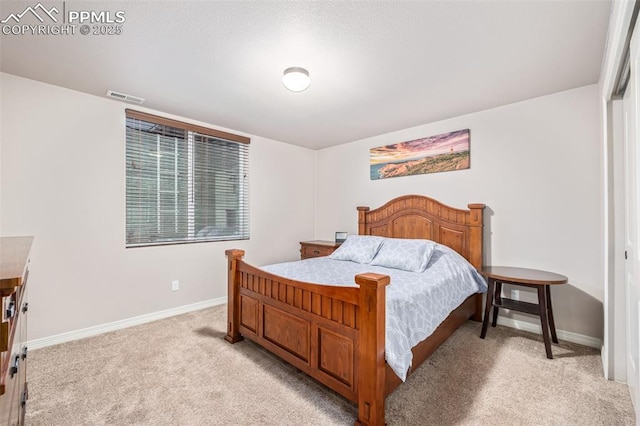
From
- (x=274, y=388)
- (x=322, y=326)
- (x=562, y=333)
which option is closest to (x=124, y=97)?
(x=322, y=326)

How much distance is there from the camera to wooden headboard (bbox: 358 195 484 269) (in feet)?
10.1

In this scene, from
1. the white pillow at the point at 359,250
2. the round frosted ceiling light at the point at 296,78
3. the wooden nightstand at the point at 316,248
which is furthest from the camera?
the wooden nightstand at the point at 316,248

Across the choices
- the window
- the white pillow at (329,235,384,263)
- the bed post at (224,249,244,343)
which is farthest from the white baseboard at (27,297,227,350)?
the white pillow at (329,235,384,263)

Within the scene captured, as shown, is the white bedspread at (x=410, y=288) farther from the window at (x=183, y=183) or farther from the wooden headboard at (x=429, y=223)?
the window at (x=183, y=183)

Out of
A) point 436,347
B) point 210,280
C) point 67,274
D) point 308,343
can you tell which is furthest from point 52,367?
point 436,347

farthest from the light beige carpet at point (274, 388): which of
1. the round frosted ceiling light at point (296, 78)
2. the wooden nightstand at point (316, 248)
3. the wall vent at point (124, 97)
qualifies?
the wall vent at point (124, 97)

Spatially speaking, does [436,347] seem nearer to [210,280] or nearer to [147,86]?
[210,280]

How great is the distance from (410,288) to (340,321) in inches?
25.6

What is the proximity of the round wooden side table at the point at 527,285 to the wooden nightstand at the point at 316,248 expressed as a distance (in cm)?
186

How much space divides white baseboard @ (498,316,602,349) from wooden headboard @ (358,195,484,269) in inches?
25.3

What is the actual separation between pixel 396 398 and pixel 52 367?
255 cm

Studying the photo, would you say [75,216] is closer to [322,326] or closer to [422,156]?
[322,326]

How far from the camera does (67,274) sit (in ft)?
8.77

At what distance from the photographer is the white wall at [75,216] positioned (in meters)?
2.45
